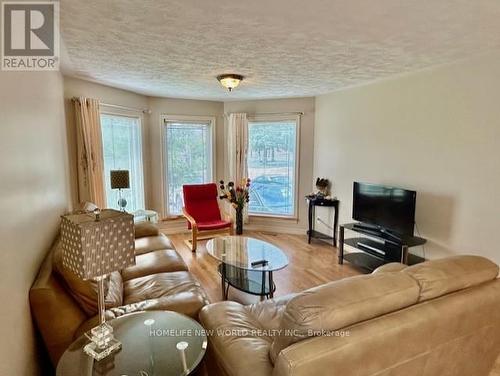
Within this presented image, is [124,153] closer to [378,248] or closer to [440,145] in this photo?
[378,248]

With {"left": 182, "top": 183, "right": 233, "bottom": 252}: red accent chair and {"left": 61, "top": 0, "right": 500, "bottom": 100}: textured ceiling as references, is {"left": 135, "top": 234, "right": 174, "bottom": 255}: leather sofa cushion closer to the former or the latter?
{"left": 182, "top": 183, "right": 233, "bottom": 252}: red accent chair

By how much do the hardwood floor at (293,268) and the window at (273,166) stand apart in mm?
718

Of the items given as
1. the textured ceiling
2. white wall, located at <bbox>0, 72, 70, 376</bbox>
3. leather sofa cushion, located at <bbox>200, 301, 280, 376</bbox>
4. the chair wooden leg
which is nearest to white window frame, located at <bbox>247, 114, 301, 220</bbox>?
the textured ceiling

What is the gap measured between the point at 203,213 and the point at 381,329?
399 cm

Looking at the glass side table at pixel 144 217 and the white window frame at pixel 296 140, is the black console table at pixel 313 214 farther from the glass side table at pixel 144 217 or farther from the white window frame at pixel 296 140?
the glass side table at pixel 144 217

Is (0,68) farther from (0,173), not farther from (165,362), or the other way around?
(165,362)

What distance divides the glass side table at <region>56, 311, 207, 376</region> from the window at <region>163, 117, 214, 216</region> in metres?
3.83

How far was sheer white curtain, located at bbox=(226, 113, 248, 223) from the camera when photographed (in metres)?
5.39

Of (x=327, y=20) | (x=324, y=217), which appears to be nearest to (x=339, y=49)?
(x=327, y=20)

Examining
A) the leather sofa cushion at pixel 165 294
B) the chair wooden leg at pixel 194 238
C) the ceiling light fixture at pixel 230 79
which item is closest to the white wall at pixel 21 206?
the leather sofa cushion at pixel 165 294

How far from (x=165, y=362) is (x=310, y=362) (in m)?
0.70

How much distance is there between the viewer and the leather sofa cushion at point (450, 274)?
140 cm

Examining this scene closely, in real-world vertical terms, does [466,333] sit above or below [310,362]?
below

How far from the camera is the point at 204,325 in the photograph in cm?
170
